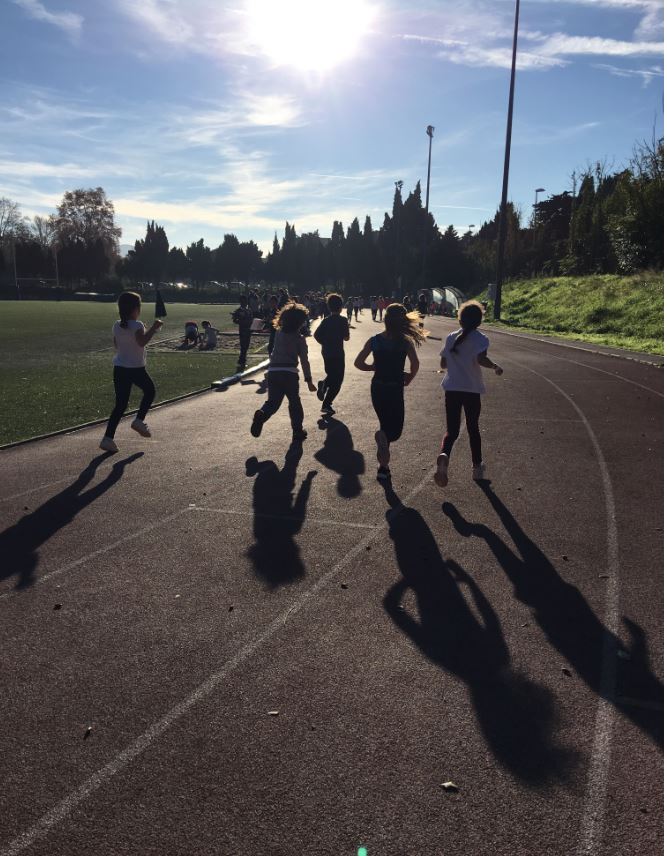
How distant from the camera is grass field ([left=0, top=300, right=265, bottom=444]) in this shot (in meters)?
12.5

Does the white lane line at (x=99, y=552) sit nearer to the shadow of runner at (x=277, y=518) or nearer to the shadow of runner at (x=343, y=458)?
the shadow of runner at (x=277, y=518)

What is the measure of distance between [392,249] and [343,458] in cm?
11719

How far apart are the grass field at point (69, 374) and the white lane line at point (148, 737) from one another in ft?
23.4

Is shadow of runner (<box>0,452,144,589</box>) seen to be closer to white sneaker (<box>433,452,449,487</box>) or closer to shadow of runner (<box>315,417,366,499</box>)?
shadow of runner (<box>315,417,366,499</box>)

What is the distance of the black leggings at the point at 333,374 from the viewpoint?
1255 cm

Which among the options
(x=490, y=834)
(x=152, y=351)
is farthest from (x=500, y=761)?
(x=152, y=351)

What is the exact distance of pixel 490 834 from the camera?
2.95 m

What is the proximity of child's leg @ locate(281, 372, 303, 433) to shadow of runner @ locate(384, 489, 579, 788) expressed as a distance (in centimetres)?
392

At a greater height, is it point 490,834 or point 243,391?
point 243,391

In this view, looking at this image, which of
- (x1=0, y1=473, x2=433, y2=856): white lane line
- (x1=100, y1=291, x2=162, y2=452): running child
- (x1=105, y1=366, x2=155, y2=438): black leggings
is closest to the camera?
(x1=0, y1=473, x2=433, y2=856): white lane line

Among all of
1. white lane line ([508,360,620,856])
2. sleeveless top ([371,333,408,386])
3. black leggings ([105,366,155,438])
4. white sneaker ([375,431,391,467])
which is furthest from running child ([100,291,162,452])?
white lane line ([508,360,620,856])

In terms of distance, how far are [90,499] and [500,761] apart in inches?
217

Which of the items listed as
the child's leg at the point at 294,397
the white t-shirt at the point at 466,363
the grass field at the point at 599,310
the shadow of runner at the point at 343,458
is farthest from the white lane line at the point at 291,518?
the grass field at the point at 599,310

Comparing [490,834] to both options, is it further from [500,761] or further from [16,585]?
[16,585]
